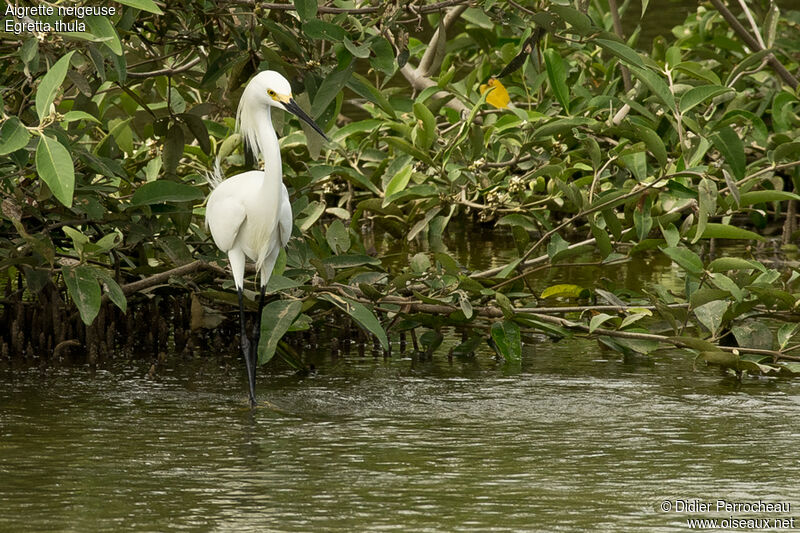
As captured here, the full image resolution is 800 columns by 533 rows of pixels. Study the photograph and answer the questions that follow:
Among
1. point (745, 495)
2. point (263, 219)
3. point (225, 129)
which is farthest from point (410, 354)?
point (745, 495)

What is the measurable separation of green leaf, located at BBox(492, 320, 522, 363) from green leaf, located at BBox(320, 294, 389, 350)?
53cm

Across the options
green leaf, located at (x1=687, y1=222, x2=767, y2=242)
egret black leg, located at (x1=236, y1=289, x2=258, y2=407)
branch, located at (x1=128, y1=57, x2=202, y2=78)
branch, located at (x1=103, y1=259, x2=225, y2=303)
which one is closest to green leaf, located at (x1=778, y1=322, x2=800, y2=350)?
green leaf, located at (x1=687, y1=222, x2=767, y2=242)

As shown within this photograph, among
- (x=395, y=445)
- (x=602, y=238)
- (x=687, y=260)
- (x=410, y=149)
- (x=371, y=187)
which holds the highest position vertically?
(x=410, y=149)

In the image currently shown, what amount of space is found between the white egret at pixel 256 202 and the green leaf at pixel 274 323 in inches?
4.7

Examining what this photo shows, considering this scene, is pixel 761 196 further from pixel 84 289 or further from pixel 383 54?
pixel 84 289

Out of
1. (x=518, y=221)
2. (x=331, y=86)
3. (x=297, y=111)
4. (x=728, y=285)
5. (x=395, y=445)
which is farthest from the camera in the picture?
(x=518, y=221)

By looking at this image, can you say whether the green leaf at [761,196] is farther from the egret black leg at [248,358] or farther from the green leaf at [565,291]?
the egret black leg at [248,358]

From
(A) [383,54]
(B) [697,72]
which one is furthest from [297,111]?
(B) [697,72]

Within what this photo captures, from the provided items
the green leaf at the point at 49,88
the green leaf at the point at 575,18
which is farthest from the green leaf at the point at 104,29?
the green leaf at the point at 575,18

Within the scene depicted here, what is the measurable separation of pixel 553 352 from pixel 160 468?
2.10 meters

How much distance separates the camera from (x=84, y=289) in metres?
4.38

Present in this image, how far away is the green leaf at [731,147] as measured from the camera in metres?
5.16

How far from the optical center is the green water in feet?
11.1

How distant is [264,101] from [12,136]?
3.94 ft
